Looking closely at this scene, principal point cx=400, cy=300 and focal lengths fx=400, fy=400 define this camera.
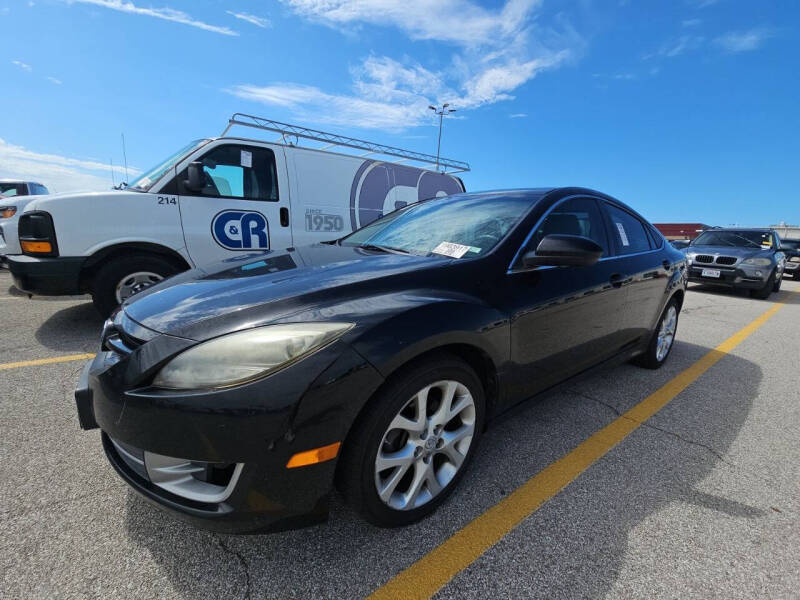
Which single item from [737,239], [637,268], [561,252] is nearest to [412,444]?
[561,252]

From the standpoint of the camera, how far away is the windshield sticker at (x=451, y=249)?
204cm

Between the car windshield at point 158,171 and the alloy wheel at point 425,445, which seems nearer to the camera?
the alloy wheel at point 425,445

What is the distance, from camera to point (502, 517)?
1.71 meters

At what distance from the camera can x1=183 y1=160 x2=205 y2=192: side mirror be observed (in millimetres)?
4020

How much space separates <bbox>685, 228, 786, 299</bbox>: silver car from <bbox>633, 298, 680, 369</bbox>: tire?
228 inches

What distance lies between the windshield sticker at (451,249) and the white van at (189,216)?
3.07m

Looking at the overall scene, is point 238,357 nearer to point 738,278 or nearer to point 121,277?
point 121,277

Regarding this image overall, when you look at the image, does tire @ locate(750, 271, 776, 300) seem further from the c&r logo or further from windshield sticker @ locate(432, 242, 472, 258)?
the c&r logo

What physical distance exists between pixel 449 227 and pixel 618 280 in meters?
1.26

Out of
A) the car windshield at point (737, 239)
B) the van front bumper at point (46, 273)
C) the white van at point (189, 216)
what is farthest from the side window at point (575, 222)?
the car windshield at point (737, 239)

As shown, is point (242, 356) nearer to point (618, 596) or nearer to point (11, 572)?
point (11, 572)

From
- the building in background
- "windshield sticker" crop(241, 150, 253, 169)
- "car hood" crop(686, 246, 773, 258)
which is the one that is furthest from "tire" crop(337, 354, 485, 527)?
the building in background

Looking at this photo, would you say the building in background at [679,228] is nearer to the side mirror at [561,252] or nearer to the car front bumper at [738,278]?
the car front bumper at [738,278]

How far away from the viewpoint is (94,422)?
1.56m
